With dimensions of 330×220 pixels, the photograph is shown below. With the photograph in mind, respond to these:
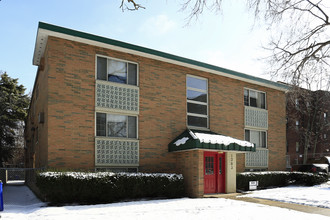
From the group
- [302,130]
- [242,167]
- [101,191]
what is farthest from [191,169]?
[302,130]

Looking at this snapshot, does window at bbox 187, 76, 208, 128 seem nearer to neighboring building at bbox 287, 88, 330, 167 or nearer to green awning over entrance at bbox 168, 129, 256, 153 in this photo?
green awning over entrance at bbox 168, 129, 256, 153

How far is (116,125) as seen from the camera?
1359cm

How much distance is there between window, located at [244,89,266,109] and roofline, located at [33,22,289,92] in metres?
1.21

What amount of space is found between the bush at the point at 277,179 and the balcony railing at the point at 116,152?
6035mm

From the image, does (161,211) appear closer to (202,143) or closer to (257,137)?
(202,143)

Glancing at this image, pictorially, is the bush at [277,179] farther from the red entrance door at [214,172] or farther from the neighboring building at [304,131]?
the neighboring building at [304,131]

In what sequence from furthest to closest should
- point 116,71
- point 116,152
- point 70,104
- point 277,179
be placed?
point 277,179, point 116,71, point 116,152, point 70,104

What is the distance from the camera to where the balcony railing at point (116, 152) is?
1280 centimetres

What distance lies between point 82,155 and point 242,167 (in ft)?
31.7

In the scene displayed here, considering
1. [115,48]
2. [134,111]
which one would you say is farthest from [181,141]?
[115,48]

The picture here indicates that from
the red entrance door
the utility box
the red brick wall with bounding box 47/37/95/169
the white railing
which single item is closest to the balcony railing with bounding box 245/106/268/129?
the white railing

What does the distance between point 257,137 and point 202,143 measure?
7344 millimetres

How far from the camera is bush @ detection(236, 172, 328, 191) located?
16.4 m

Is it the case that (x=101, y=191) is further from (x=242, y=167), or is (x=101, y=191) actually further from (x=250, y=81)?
(x=250, y=81)
